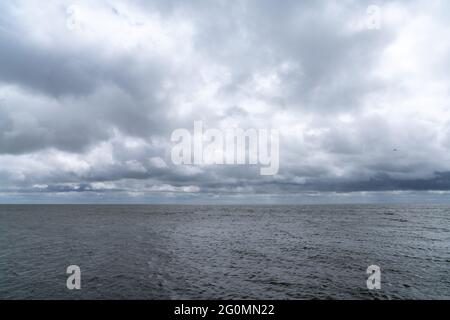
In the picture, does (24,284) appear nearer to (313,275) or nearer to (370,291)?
(313,275)

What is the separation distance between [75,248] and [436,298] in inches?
2068

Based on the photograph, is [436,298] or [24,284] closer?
[436,298]

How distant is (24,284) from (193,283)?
58.8 ft

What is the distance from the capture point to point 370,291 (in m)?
25.7

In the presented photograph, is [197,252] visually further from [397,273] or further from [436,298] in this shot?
[436,298]
